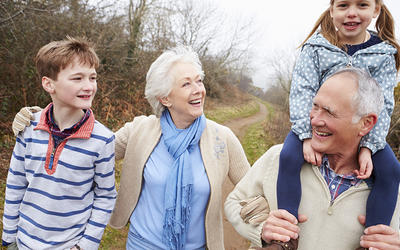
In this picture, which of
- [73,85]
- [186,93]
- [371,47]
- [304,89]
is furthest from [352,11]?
[73,85]

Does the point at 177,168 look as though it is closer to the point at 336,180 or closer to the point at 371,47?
the point at 336,180

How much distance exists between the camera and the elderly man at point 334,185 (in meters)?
1.27

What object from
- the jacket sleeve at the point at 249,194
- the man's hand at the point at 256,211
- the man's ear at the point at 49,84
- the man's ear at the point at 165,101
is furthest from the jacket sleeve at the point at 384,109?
the man's ear at the point at 49,84

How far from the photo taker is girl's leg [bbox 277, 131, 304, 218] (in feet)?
4.63

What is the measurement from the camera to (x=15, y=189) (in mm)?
1713

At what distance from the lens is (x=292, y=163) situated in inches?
55.7

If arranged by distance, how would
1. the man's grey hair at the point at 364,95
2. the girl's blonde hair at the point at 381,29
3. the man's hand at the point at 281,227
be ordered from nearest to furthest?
the man's grey hair at the point at 364,95, the man's hand at the point at 281,227, the girl's blonde hair at the point at 381,29

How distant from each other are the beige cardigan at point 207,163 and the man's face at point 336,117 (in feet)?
2.60

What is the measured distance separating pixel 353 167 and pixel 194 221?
1190 mm

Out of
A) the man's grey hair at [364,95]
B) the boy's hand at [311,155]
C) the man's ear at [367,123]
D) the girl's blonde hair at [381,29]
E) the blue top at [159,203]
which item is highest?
the girl's blonde hair at [381,29]

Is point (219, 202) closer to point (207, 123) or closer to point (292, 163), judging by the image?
point (207, 123)

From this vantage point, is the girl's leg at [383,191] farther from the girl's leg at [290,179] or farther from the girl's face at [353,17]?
the girl's face at [353,17]

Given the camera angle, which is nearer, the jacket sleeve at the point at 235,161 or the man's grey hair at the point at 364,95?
the man's grey hair at the point at 364,95

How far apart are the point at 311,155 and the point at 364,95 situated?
0.40 m
